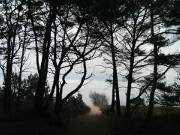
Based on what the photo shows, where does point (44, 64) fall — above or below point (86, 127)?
above

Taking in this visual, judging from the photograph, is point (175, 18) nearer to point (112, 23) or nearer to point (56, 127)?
point (112, 23)

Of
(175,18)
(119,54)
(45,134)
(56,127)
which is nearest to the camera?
(45,134)

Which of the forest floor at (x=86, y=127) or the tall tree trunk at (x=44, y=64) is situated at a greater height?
the tall tree trunk at (x=44, y=64)

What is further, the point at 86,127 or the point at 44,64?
the point at 44,64

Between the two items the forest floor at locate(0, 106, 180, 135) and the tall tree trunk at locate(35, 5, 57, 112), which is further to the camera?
the tall tree trunk at locate(35, 5, 57, 112)

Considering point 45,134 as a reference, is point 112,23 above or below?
above

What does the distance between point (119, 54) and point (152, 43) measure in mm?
2842

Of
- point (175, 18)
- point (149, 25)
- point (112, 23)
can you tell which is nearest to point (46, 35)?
point (112, 23)

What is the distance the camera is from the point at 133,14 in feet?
91.4

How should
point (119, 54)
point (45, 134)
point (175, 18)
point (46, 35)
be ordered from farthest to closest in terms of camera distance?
point (119, 54), point (175, 18), point (46, 35), point (45, 134)

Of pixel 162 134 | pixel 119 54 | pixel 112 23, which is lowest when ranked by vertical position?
pixel 162 134

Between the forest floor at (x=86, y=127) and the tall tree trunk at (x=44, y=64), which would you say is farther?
the tall tree trunk at (x=44, y=64)

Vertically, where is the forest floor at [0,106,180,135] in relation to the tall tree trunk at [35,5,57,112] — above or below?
below

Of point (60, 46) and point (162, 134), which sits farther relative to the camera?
point (60, 46)
